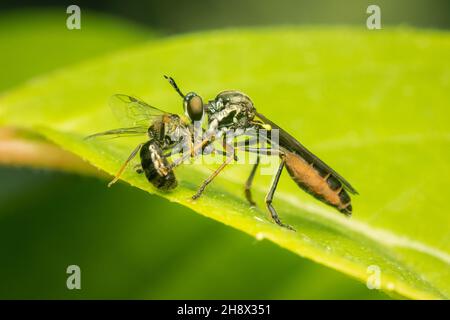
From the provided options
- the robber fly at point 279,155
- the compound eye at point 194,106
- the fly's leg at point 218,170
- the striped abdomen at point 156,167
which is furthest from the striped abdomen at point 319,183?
the striped abdomen at point 156,167

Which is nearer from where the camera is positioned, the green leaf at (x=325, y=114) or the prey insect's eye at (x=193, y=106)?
the green leaf at (x=325, y=114)

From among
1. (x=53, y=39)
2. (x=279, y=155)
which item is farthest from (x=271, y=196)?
(x=53, y=39)

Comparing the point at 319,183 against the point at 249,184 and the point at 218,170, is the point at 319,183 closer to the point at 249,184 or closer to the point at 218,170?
the point at 249,184

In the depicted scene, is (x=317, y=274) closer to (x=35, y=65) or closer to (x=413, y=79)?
(x=413, y=79)

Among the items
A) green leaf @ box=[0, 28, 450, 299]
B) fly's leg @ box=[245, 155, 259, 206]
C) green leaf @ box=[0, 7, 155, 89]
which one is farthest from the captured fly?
green leaf @ box=[0, 7, 155, 89]

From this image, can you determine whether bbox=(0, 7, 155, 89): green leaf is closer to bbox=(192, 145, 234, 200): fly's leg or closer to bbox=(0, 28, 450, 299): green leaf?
bbox=(0, 28, 450, 299): green leaf

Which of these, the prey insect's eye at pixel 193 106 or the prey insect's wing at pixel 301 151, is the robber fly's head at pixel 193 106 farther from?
the prey insect's wing at pixel 301 151

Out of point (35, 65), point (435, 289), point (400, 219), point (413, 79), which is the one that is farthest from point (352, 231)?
point (35, 65)
